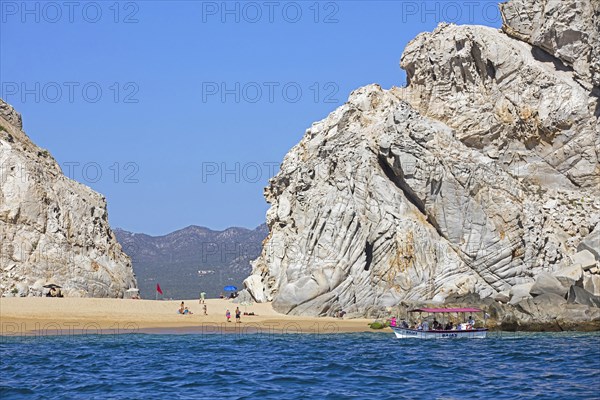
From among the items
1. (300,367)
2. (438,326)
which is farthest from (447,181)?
(300,367)

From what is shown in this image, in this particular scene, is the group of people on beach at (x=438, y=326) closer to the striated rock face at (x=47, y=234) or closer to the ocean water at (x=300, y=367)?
the ocean water at (x=300, y=367)

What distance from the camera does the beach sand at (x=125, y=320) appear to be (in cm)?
5250

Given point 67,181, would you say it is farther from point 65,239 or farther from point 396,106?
point 396,106

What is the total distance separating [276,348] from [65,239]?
29.4 meters

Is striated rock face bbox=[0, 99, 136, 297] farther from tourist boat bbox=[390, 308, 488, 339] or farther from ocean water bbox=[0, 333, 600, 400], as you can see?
tourist boat bbox=[390, 308, 488, 339]

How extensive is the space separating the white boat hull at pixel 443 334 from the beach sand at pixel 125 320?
481 cm

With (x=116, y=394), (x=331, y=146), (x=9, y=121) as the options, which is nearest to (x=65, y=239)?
(x=9, y=121)

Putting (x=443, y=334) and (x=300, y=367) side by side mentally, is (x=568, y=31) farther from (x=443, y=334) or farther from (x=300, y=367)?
(x=300, y=367)

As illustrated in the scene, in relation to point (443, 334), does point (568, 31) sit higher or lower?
higher

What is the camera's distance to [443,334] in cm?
4831

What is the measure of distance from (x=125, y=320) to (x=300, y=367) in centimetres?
2323

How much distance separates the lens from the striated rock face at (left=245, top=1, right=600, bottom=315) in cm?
5988

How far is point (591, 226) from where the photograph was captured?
6297 centimetres

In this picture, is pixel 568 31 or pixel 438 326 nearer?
pixel 438 326
